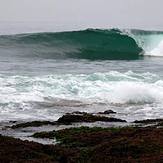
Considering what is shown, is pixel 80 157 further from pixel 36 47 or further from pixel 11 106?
pixel 36 47

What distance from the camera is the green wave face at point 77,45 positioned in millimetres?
61428

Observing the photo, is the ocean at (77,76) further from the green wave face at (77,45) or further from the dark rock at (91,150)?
the dark rock at (91,150)

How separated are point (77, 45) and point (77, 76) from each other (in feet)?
90.1

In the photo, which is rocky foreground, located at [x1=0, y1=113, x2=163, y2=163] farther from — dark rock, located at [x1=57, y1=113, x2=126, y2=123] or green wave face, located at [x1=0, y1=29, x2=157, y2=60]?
green wave face, located at [x1=0, y1=29, x2=157, y2=60]

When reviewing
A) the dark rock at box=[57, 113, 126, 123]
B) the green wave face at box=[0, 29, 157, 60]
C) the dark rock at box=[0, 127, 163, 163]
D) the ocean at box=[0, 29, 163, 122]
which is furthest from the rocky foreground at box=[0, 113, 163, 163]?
the green wave face at box=[0, 29, 157, 60]

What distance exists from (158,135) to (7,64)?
1409 inches

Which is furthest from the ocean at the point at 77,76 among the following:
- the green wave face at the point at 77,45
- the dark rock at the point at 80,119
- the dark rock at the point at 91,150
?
the dark rock at the point at 91,150

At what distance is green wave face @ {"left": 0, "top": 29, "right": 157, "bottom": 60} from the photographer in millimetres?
61428

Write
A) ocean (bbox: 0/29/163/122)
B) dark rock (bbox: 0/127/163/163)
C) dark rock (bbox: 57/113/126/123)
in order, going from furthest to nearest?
ocean (bbox: 0/29/163/122) → dark rock (bbox: 57/113/126/123) → dark rock (bbox: 0/127/163/163)

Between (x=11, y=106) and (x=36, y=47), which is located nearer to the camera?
(x=11, y=106)

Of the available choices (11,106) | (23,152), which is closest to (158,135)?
(23,152)

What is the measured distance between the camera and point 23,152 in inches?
495

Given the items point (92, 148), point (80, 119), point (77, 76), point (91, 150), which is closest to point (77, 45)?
point (77, 76)

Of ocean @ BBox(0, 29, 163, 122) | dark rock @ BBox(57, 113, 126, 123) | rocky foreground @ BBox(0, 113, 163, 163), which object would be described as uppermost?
rocky foreground @ BBox(0, 113, 163, 163)
